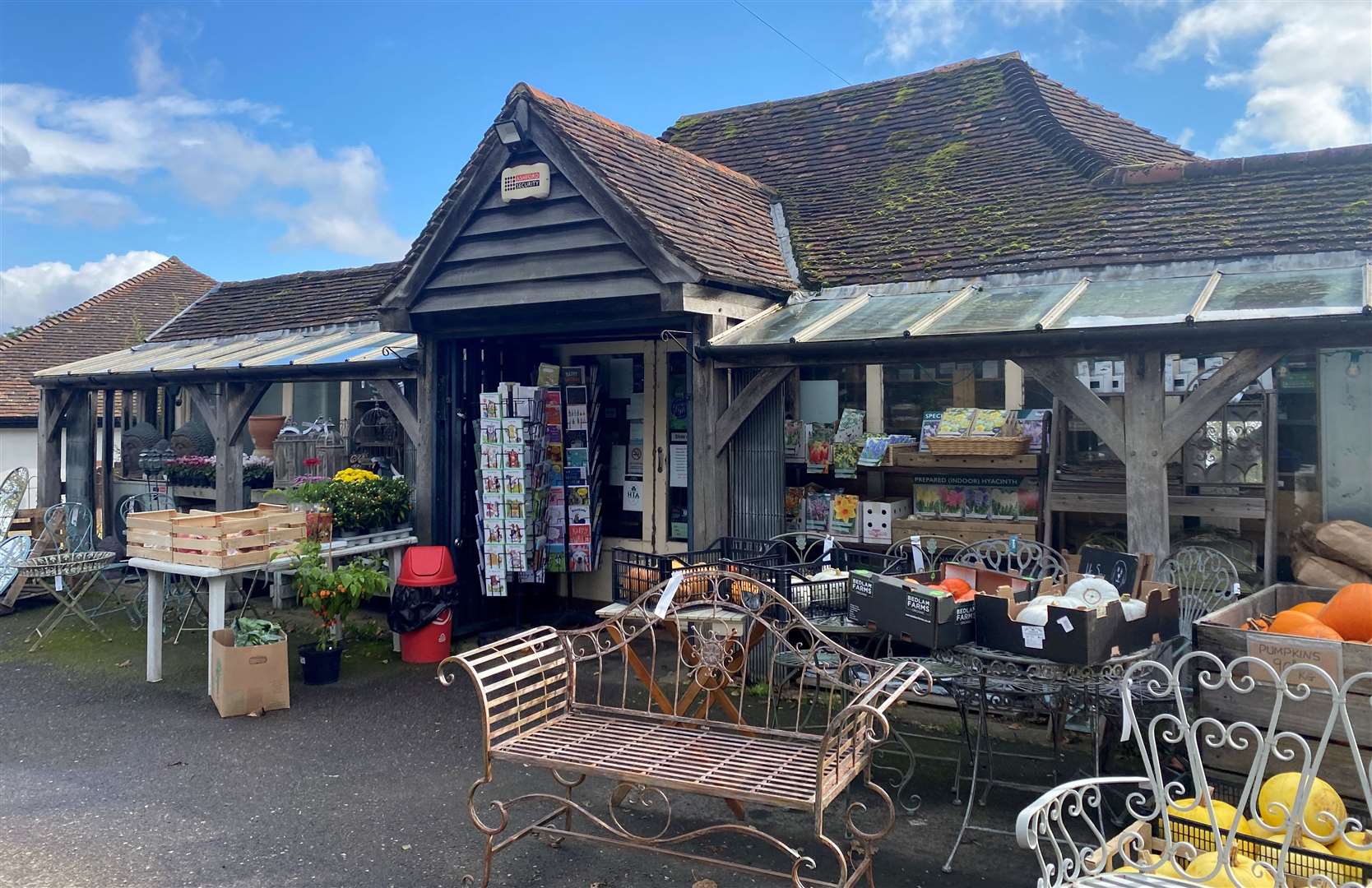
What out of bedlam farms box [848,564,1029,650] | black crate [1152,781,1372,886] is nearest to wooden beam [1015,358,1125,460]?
bedlam farms box [848,564,1029,650]

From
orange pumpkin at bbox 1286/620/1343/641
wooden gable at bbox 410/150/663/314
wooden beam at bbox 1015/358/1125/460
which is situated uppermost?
wooden gable at bbox 410/150/663/314

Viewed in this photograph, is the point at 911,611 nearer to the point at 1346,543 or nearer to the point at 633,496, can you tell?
the point at 1346,543

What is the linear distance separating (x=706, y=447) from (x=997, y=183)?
381 centimetres

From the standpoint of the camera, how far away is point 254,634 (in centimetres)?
694

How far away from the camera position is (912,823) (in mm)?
4750

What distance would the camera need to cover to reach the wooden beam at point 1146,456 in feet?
18.5

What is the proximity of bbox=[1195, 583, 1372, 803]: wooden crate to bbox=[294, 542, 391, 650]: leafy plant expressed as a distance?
5.77m

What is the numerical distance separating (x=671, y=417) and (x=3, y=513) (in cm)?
783

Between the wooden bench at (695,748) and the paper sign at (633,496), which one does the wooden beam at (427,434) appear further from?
the wooden bench at (695,748)

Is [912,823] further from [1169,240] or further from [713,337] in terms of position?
[1169,240]

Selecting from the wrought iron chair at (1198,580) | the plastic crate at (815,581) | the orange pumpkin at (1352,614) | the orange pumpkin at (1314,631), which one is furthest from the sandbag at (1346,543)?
the plastic crate at (815,581)

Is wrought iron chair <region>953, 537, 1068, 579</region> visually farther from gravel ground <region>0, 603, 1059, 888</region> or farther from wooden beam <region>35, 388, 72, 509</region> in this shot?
wooden beam <region>35, 388, 72, 509</region>

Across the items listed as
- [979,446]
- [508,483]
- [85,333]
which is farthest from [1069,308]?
[85,333]

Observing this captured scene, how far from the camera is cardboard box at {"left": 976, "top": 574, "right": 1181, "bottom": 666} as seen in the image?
13.4 ft
